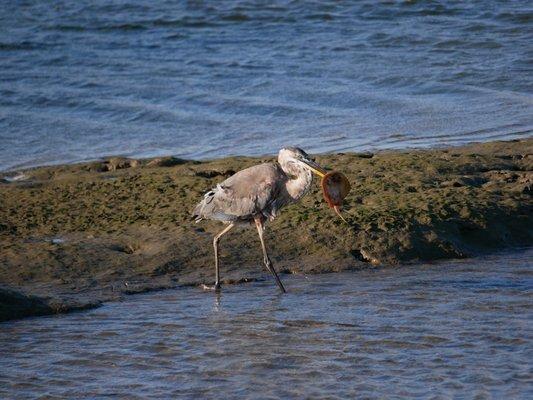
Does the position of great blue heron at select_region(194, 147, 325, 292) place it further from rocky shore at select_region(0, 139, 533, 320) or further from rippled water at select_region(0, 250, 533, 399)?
rippled water at select_region(0, 250, 533, 399)

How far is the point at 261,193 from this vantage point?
25.9 ft

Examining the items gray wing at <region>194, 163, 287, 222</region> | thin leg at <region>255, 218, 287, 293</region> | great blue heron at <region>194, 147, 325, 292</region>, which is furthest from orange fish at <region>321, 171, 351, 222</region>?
thin leg at <region>255, 218, 287, 293</region>

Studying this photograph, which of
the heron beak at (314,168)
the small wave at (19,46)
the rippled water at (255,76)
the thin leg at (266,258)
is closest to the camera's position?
the thin leg at (266,258)

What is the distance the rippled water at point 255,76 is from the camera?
12.9m

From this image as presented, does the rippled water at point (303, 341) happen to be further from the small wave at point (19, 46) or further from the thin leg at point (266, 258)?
the small wave at point (19, 46)

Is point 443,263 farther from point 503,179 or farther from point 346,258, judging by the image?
point 503,179

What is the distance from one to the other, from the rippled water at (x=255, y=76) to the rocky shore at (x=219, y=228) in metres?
2.30

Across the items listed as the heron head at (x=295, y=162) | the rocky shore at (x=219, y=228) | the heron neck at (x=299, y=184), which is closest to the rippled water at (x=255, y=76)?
the rocky shore at (x=219, y=228)

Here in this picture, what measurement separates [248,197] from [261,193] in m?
0.10

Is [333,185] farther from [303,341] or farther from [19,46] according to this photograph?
[19,46]

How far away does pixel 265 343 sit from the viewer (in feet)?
21.6

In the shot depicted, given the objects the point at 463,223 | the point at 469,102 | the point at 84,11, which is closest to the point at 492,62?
the point at 469,102

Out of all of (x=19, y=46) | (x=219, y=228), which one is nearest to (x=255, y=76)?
(x=19, y=46)

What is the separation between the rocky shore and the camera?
791 centimetres
